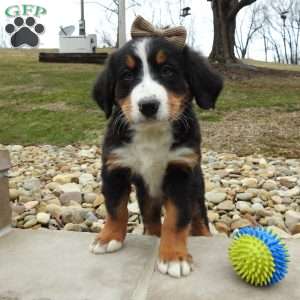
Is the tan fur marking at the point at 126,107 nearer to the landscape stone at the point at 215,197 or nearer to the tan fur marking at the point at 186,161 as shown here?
the tan fur marking at the point at 186,161

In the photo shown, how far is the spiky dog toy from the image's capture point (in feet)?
6.86

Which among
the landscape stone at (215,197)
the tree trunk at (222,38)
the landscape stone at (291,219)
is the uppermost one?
the tree trunk at (222,38)

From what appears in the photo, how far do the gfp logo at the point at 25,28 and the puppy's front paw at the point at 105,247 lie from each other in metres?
32.4

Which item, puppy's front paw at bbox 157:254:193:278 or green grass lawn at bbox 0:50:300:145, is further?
green grass lawn at bbox 0:50:300:145

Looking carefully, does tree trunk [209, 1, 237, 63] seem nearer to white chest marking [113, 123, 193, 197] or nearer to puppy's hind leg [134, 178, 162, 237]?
puppy's hind leg [134, 178, 162, 237]

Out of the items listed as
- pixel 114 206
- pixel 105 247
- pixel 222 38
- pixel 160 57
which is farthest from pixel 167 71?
pixel 222 38

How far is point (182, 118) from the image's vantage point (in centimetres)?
258

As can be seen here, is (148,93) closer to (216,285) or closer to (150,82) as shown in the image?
(150,82)

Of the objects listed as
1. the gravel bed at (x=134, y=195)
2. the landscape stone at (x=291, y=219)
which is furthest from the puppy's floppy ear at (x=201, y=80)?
the landscape stone at (x=291, y=219)

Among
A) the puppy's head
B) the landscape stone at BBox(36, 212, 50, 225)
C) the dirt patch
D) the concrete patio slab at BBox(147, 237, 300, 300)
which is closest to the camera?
the concrete patio slab at BBox(147, 237, 300, 300)

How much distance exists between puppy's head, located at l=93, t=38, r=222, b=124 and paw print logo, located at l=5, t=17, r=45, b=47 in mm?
32058

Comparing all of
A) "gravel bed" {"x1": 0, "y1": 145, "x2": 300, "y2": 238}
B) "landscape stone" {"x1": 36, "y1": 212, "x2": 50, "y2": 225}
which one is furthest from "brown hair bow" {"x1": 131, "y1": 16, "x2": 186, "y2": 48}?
"landscape stone" {"x1": 36, "y1": 212, "x2": 50, "y2": 225}

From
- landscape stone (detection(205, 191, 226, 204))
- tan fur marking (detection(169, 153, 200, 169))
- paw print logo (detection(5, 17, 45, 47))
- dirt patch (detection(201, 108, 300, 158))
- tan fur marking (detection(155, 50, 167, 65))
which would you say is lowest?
landscape stone (detection(205, 191, 226, 204))

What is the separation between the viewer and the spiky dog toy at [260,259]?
209 centimetres
